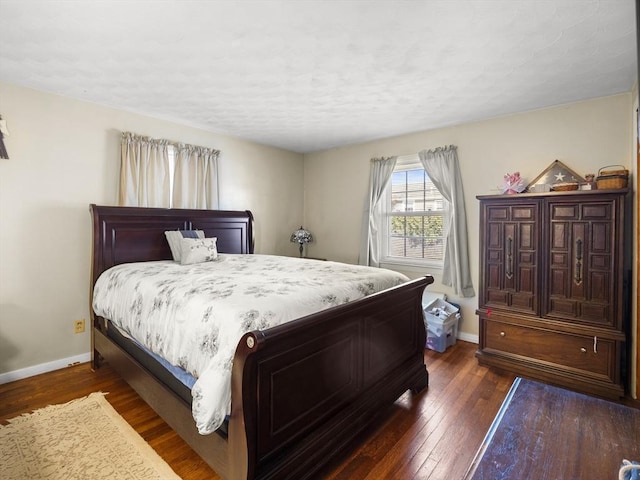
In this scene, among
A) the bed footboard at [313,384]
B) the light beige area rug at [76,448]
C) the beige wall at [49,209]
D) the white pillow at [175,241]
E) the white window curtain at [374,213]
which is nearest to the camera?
the bed footboard at [313,384]

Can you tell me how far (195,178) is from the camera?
376cm

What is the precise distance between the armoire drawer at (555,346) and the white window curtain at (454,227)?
0.65m

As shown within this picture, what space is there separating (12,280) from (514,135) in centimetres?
477

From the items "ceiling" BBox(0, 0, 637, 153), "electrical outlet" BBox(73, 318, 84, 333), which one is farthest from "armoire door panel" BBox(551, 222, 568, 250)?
"electrical outlet" BBox(73, 318, 84, 333)

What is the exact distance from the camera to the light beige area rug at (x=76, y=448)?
5.55ft

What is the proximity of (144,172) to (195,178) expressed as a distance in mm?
550

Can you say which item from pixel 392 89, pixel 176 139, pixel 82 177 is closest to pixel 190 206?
pixel 176 139

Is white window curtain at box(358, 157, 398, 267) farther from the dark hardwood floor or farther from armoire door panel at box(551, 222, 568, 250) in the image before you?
armoire door panel at box(551, 222, 568, 250)

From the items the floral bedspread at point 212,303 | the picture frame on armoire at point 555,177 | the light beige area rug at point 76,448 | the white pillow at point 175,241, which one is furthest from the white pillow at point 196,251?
the picture frame on armoire at point 555,177

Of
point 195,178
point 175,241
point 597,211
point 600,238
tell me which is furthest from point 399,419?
point 195,178

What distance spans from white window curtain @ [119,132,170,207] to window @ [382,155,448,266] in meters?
2.74

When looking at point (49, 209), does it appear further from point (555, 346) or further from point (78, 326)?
point (555, 346)

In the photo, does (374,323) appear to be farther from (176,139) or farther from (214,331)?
(176,139)

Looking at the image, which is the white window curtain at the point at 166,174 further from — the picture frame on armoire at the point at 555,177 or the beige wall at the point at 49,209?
the picture frame on armoire at the point at 555,177
